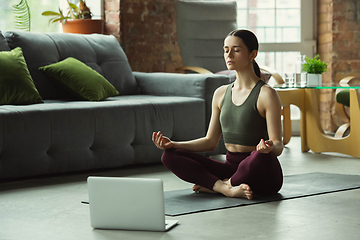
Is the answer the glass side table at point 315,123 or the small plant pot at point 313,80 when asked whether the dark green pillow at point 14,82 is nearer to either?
the glass side table at point 315,123

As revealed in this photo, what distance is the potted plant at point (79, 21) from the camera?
155 inches

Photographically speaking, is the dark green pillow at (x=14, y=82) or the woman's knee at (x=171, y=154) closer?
the woman's knee at (x=171, y=154)

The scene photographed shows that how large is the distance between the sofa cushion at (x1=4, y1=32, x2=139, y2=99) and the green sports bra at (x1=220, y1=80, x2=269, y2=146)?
4.67 feet

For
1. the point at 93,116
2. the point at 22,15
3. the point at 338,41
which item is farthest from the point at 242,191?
the point at 338,41

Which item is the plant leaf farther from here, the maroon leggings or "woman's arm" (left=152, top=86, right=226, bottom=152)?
the maroon leggings

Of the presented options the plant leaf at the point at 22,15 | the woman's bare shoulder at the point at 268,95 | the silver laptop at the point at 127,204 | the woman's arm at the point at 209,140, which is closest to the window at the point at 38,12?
the plant leaf at the point at 22,15

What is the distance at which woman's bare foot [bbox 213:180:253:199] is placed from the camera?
6.68ft

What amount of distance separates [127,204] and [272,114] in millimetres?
758

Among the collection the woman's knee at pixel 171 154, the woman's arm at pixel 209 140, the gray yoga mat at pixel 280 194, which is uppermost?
the woman's arm at pixel 209 140

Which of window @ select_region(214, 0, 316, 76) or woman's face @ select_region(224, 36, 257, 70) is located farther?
window @ select_region(214, 0, 316, 76)

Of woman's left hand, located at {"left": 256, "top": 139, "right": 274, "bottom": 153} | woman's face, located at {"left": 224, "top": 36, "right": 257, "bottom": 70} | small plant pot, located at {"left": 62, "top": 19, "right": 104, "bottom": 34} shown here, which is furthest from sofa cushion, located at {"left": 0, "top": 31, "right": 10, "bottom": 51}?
woman's left hand, located at {"left": 256, "top": 139, "right": 274, "bottom": 153}

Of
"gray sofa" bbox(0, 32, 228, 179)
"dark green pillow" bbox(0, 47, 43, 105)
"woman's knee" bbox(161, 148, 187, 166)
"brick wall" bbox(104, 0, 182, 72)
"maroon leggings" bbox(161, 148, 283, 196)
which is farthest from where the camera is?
"brick wall" bbox(104, 0, 182, 72)

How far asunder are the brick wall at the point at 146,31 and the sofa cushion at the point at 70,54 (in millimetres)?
598

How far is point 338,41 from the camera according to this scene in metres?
4.43
